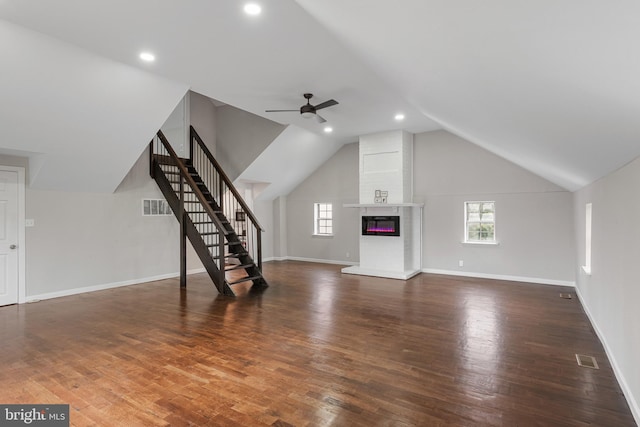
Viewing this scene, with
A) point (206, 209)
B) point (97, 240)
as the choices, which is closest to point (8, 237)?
point (97, 240)

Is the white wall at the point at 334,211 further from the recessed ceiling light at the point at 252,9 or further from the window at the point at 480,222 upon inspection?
the recessed ceiling light at the point at 252,9

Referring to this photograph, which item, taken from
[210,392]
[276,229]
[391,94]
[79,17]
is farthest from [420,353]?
[276,229]

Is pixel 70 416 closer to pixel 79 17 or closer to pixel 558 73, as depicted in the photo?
pixel 79 17

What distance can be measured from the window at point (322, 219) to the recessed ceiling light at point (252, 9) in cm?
702

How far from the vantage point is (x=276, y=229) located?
34.3 ft

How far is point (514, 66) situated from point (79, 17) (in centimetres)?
367

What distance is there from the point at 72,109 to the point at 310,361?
4.39m

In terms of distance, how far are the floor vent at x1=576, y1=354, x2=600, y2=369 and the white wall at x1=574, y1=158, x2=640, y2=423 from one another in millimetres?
149

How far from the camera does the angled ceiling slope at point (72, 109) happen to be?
3.80 meters

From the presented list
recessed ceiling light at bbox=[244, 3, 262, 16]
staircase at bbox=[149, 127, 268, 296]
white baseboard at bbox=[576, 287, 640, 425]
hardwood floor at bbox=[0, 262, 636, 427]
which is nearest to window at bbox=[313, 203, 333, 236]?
staircase at bbox=[149, 127, 268, 296]

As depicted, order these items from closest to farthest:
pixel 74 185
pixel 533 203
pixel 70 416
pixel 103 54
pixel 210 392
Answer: pixel 70 416 → pixel 210 392 → pixel 103 54 → pixel 74 185 → pixel 533 203

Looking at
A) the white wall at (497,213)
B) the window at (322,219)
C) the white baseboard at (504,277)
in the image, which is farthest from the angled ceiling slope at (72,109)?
the white baseboard at (504,277)

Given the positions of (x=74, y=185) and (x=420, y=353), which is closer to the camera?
(x=420, y=353)

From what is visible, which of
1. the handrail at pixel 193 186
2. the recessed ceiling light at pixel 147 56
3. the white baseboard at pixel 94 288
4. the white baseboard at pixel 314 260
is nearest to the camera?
the recessed ceiling light at pixel 147 56
